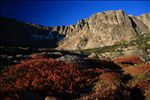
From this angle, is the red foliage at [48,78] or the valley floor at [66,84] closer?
the valley floor at [66,84]

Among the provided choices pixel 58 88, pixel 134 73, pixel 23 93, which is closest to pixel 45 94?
pixel 58 88

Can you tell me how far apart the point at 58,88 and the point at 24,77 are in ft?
9.15

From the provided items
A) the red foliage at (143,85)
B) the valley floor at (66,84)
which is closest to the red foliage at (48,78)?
the valley floor at (66,84)

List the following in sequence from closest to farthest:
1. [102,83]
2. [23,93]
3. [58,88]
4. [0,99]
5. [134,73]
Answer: [0,99], [23,93], [58,88], [102,83], [134,73]

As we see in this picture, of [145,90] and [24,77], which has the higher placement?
[24,77]

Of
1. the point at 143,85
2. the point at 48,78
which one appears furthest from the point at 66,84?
the point at 143,85

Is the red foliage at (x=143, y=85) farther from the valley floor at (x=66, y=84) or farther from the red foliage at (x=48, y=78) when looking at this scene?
the red foliage at (x=48, y=78)

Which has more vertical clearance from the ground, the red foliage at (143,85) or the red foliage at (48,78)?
the red foliage at (48,78)

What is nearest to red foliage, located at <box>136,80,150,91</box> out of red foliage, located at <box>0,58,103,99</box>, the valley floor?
the valley floor

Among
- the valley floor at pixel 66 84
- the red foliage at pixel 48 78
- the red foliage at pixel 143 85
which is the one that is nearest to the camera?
the valley floor at pixel 66 84

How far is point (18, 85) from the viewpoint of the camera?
60.6ft

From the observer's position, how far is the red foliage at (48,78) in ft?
61.2

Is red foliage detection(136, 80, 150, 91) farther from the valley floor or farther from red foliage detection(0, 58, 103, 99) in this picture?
red foliage detection(0, 58, 103, 99)

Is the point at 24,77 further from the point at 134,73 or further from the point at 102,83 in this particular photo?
the point at 134,73
